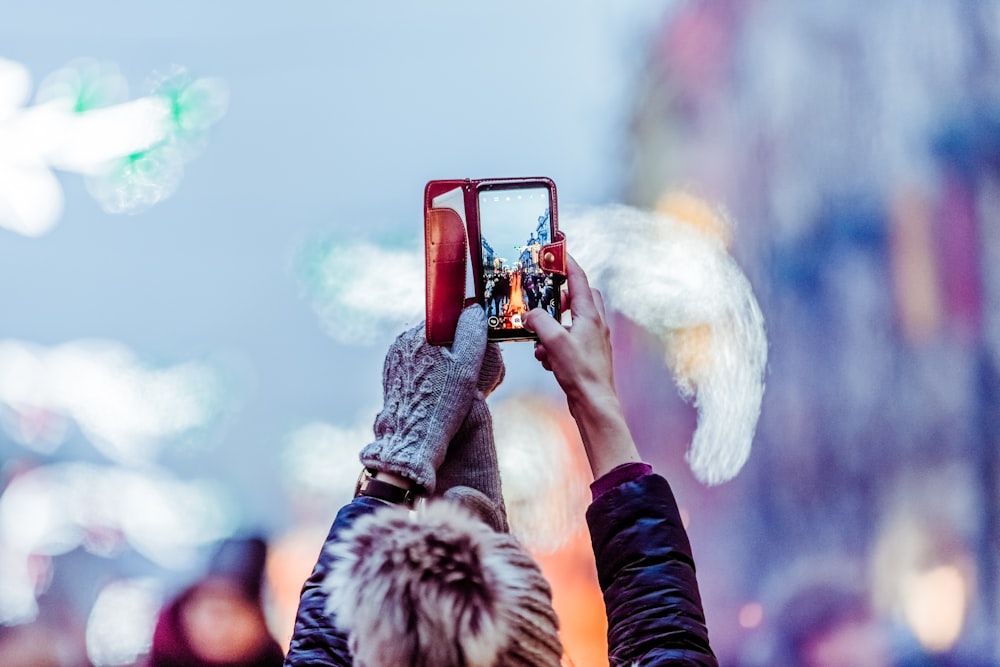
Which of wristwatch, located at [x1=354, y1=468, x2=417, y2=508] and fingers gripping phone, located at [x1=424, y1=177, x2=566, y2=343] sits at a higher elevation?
fingers gripping phone, located at [x1=424, y1=177, x2=566, y2=343]

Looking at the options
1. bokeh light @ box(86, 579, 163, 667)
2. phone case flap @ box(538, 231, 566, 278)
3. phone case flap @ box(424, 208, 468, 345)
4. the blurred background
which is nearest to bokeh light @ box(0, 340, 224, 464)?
the blurred background

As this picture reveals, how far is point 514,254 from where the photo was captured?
0.73 metres

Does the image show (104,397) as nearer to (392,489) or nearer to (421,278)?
(421,278)

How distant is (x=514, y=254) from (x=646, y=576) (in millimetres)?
346

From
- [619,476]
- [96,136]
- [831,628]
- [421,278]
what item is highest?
[96,136]

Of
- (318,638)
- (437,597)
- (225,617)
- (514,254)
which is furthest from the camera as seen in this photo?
(225,617)

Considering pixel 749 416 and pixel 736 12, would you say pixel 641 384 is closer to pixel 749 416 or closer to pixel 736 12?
pixel 749 416

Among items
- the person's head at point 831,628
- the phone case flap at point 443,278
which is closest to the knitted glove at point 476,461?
the phone case flap at point 443,278

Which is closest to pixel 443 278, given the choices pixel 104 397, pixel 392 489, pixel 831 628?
pixel 392 489

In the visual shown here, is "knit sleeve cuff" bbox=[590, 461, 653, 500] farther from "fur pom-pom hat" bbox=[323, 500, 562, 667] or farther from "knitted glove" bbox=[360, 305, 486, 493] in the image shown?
"knitted glove" bbox=[360, 305, 486, 493]

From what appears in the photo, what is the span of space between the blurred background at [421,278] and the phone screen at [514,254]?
424 millimetres

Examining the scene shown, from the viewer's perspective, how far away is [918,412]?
46.6 inches

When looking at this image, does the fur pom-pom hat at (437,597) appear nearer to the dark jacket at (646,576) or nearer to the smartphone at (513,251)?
the dark jacket at (646,576)

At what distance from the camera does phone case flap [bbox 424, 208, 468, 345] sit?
2.44 ft
